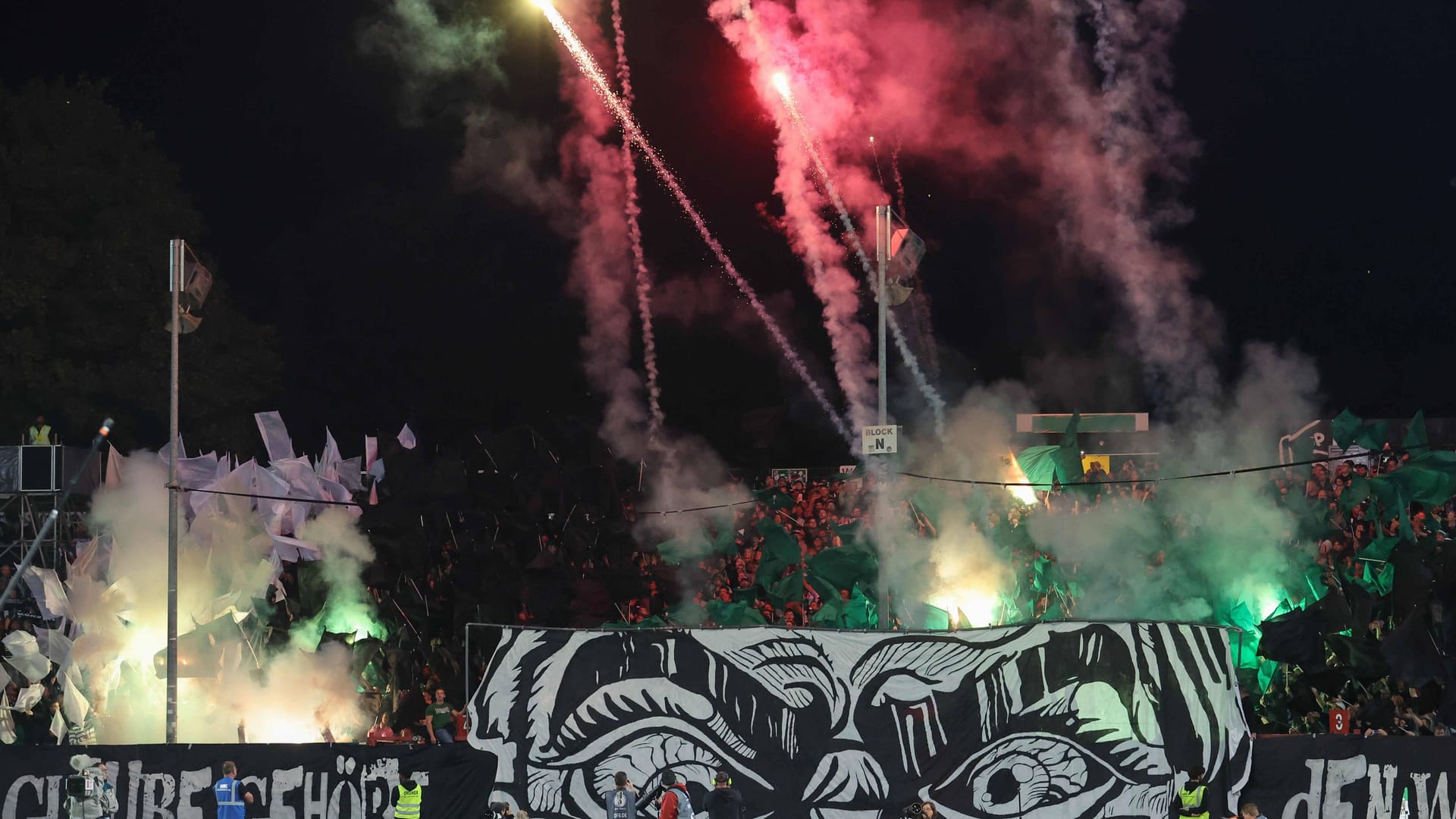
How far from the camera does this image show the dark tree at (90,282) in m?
35.4

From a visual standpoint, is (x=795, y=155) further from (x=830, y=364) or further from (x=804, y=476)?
(x=830, y=364)

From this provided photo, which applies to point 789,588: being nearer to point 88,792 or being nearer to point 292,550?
point 292,550

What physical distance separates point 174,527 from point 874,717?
30.7 ft

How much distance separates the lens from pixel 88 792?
15070 millimetres

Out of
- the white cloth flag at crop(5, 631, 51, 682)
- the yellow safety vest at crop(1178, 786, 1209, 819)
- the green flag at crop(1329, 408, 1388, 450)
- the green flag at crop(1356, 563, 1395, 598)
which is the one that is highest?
the green flag at crop(1329, 408, 1388, 450)

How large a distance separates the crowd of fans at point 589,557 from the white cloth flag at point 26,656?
413 mm

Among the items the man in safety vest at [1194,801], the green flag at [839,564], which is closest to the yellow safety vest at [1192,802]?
the man in safety vest at [1194,801]

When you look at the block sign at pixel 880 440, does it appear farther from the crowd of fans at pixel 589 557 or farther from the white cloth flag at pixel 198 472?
the white cloth flag at pixel 198 472

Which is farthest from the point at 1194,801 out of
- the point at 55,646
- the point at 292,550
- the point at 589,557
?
the point at 55,646

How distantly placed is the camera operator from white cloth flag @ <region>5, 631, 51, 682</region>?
1222 centimetres

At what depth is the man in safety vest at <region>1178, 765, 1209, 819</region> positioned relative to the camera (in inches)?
533

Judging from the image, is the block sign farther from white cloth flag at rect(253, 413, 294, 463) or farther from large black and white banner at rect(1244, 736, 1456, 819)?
white cloth flag at rect(253, 413, 294, 463)

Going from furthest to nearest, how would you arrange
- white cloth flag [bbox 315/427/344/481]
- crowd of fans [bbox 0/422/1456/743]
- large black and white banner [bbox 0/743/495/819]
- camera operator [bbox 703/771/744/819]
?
white cloth flag [bbox 315/427/344/481] → crowd of fans [bbox 0/422/1456/743] → large black and white banner [bbox 0/743/495/819] → camera operator [bbox 703/771/744/819]

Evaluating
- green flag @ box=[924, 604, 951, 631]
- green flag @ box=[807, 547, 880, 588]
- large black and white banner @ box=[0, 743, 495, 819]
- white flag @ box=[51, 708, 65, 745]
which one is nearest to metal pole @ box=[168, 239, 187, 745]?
large black and white banner @ box=[0, 743, 495, 819]
